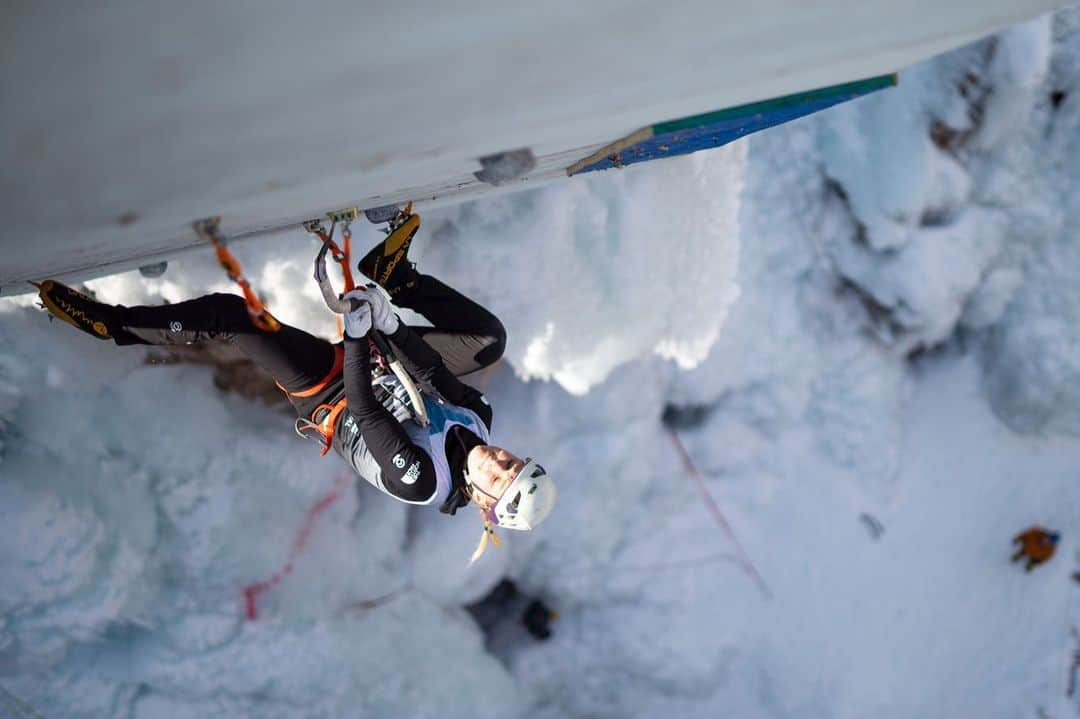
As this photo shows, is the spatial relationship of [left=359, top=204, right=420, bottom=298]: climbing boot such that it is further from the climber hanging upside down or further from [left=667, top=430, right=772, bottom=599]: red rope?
[left=667, top=430, right=772, bottom=599]: red rope

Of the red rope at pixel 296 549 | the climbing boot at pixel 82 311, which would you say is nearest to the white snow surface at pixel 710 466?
the red rope at pixel 296 549

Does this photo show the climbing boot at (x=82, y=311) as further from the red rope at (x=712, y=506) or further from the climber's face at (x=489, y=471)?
the red rope at (x=712, y=506)

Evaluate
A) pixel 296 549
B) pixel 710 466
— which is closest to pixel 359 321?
pixel 296 549

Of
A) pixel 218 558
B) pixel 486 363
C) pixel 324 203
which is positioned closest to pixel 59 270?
pixel 324 203

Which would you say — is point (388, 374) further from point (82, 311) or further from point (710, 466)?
point (710, 466)

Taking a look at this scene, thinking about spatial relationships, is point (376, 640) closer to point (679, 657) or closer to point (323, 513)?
point (323, 513)

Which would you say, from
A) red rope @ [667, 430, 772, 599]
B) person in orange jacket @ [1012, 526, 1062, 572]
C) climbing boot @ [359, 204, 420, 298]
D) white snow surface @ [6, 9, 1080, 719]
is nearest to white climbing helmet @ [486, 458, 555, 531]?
climbing boot @ [359, 204, 420, 298]
